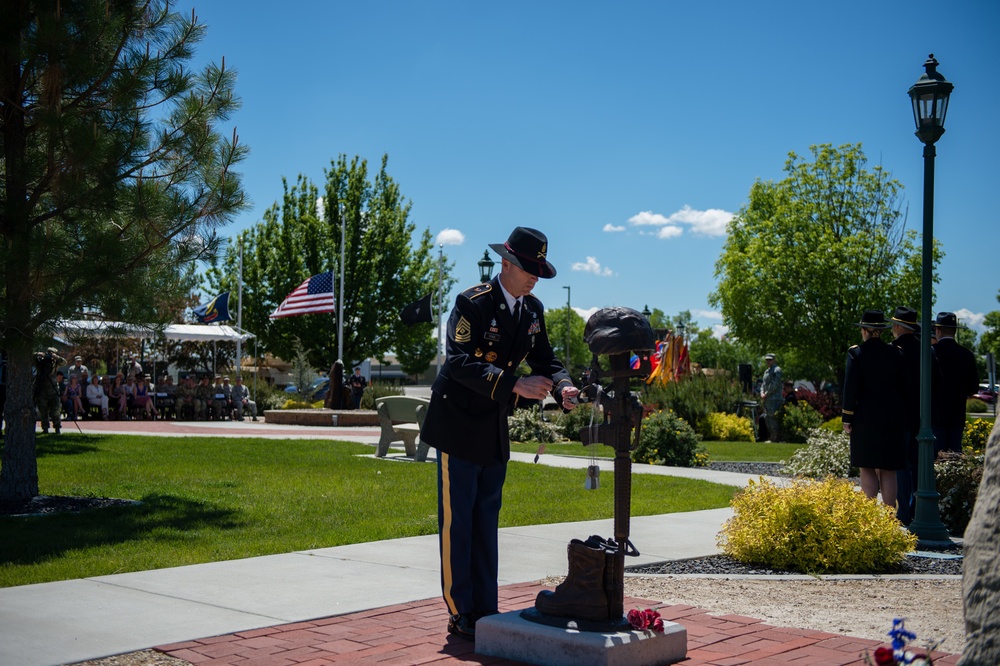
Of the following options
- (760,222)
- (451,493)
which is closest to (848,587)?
(451,493)

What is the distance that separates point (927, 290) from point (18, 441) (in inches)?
337

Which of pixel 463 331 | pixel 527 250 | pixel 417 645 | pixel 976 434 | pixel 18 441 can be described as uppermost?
pixel 527 250

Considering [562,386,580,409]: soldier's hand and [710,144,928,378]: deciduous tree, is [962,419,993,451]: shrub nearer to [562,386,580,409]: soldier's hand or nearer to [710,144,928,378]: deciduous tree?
[562,386,580,409]: soldier's hand

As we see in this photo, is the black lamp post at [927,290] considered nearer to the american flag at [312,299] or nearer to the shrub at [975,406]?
the american flag at [312,299]

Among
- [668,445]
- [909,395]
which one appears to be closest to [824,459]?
[668,445]

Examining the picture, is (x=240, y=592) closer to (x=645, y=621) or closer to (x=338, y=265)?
(x=645, y=621)

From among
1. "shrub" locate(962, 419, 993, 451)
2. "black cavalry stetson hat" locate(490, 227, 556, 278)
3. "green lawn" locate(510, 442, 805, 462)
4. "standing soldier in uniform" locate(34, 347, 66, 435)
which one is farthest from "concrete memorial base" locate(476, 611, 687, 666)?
"standing soldier in uniform" locate(34, 347, 66, 435)

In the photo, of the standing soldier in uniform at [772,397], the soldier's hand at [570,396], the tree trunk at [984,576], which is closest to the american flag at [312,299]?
the standing soldier in uniform at [772,397]

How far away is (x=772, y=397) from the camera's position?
878 inches

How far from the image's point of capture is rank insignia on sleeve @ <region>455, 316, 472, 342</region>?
16.0ft

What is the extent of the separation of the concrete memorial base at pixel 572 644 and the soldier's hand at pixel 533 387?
1.05 metres

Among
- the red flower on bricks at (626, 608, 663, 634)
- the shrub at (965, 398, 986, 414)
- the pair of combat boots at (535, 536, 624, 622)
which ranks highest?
the shrub at (965, 398, 986, 414)

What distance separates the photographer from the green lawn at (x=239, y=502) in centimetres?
718

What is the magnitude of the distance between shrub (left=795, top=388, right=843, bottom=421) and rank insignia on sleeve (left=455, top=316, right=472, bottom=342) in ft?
65.0
